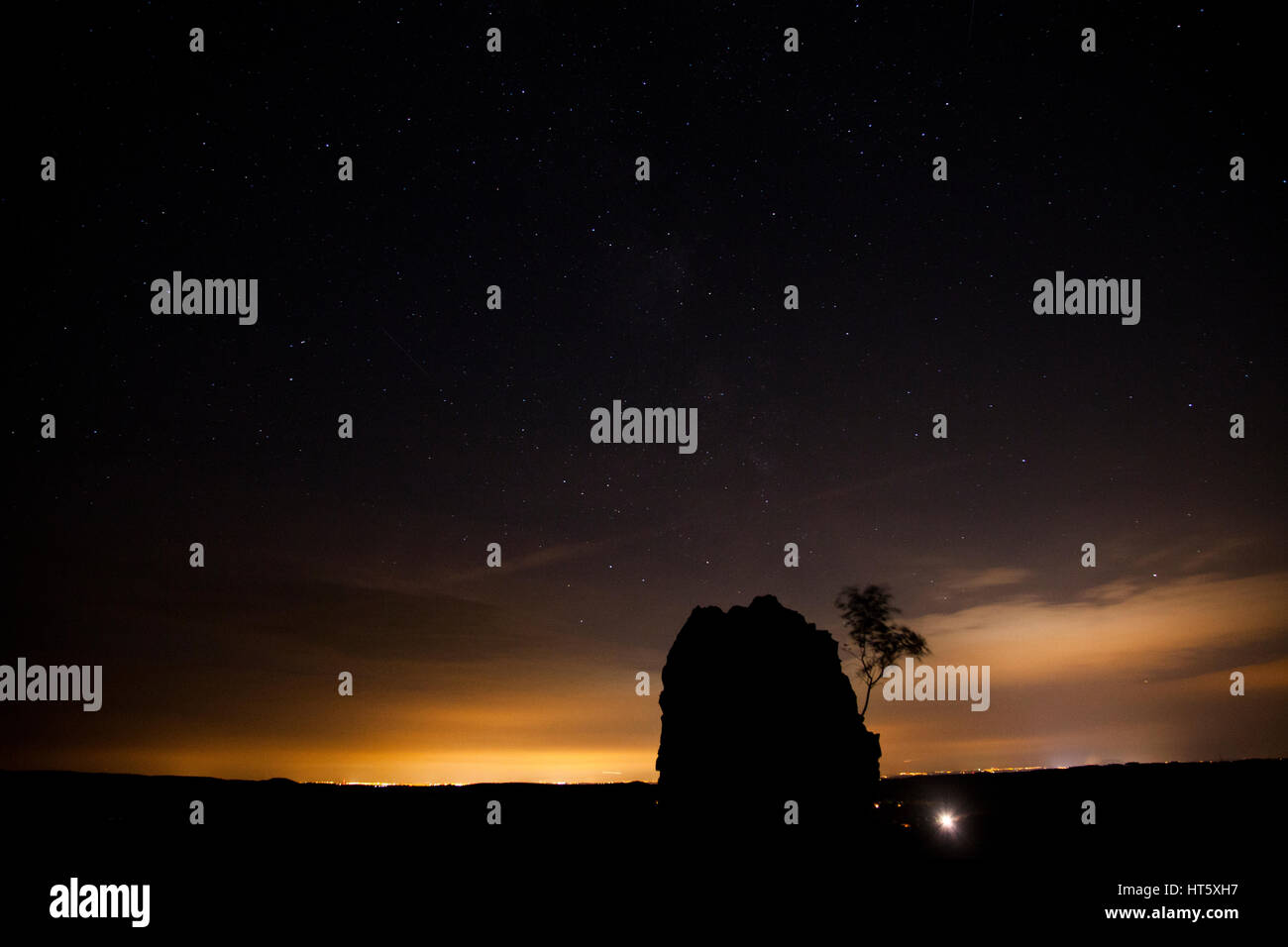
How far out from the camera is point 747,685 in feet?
92.0

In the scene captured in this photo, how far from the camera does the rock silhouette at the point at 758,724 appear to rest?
27.0 metres

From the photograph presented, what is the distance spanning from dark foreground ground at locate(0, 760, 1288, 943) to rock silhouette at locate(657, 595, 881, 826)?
65 centimetres

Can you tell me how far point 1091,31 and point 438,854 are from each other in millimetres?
35460

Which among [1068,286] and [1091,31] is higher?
[1091,31]

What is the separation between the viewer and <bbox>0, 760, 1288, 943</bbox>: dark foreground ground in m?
17.8

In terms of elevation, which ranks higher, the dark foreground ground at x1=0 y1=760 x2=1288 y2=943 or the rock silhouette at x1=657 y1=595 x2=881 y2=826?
the rock silhouette at x1=657 y1=595 x2=881 y2=826
